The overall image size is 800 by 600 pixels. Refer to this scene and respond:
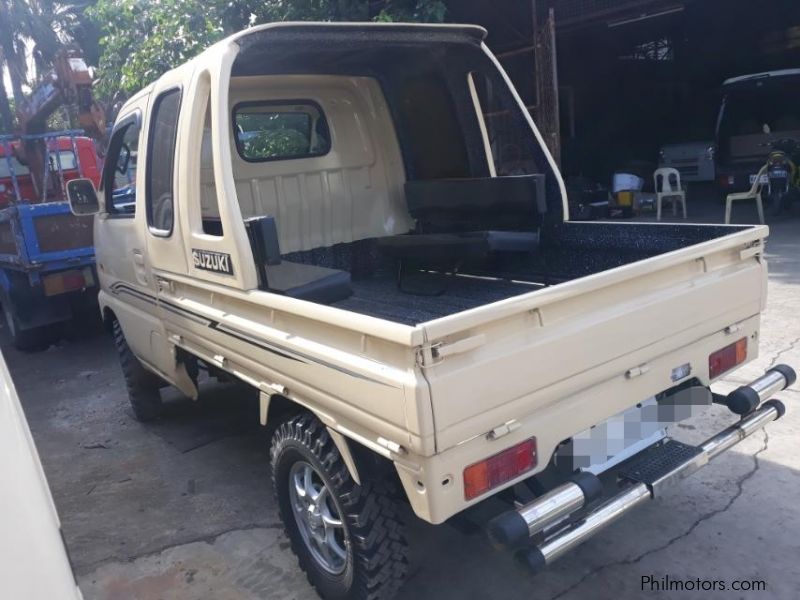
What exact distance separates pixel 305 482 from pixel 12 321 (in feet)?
21.6

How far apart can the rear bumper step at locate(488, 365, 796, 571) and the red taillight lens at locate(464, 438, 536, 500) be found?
0.11 m

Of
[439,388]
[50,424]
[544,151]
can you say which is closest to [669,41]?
[544,151]

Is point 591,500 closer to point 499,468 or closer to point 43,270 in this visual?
point 499,468

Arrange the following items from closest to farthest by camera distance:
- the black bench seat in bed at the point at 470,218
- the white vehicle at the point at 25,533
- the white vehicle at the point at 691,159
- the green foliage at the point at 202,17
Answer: the white vehicle at the point at 25,533
the black bench seat in bed at the point at 470,218
the green foliage at the point at 202,17
the white vehicle at the point at 691,159

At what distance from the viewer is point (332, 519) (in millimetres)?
2842

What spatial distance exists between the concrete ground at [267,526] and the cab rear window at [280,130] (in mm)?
1932

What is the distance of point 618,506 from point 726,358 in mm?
1066

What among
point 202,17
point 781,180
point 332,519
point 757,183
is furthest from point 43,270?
point 781,180

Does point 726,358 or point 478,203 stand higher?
point 478,203

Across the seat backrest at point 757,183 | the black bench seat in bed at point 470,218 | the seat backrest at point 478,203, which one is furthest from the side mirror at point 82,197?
the seat backrest at point 757,183

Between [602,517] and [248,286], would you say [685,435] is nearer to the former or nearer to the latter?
[602,517]

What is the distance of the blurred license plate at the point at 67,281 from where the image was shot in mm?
7477

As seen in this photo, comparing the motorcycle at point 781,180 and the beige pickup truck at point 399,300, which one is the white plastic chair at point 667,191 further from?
the beige pickup truck at point 399,300

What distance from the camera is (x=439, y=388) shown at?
2109 mm
